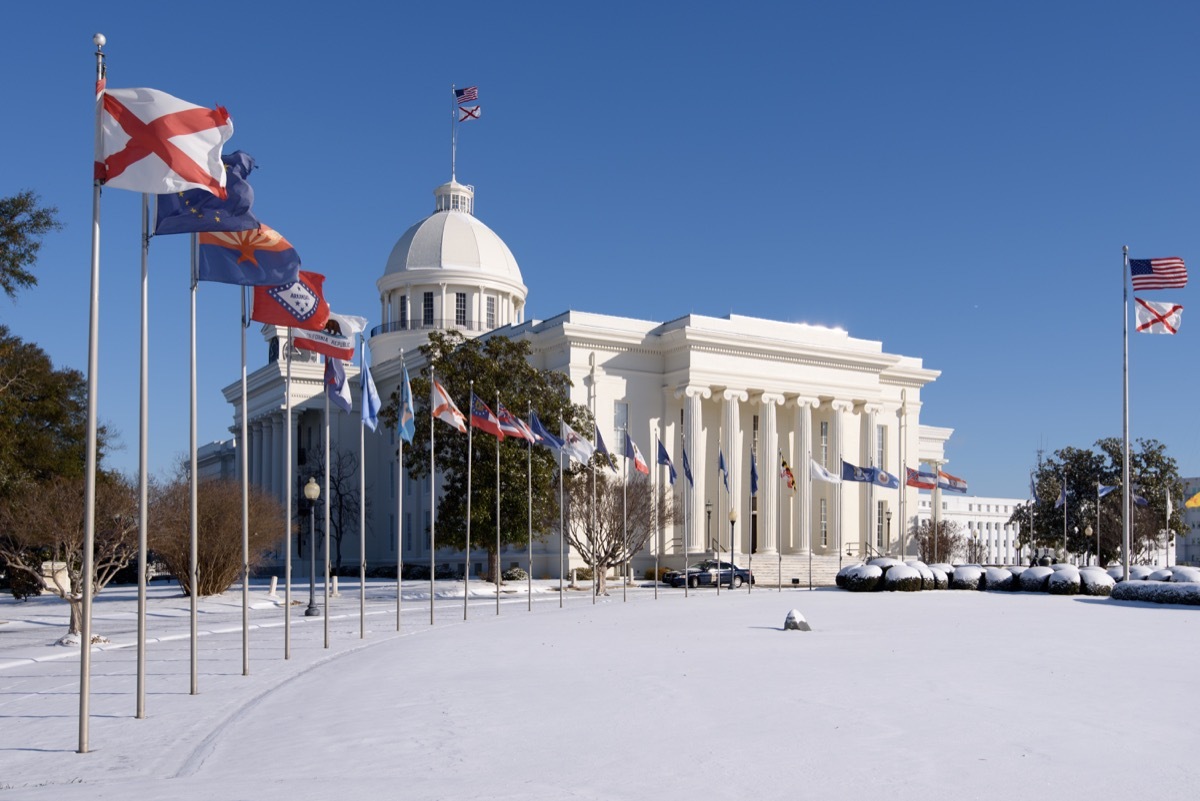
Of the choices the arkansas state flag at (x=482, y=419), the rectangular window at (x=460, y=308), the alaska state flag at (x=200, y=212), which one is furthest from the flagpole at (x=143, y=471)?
the rectangular window at (x=460, y=308)

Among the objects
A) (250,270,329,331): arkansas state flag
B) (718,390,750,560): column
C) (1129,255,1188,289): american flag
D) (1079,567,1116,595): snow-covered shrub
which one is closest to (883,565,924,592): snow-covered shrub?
(1079,567,1116,595): snow-covered shrub

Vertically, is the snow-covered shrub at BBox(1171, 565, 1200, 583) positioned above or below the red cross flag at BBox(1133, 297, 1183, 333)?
below

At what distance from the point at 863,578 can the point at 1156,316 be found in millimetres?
14867

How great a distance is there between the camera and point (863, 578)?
4816 cm

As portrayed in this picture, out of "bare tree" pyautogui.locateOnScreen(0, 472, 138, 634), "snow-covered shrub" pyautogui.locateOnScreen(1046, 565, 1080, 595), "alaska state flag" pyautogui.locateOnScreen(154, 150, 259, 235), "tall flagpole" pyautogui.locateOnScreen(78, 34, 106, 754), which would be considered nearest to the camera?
"tall flagpole" pyautogui.locateOnScreen(78, 34, 106, 754)

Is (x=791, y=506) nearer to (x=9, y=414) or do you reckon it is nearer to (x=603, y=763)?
(x=9, y=414)

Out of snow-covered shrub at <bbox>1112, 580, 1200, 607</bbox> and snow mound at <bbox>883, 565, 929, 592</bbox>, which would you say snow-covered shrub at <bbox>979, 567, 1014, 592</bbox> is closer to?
snow mound at <bbox>883, 565, 929, 592</bbox>

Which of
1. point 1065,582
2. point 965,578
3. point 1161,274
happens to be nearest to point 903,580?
point 965,578

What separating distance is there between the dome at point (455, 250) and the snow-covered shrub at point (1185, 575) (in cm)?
5032

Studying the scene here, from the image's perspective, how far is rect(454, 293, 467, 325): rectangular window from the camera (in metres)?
83.4

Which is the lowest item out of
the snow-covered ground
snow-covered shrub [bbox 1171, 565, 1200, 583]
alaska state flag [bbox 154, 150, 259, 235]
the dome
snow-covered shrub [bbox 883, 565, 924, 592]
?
snow-covered shrub [bbox 883, 565, 924, 592]

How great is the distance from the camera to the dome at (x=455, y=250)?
275 feet

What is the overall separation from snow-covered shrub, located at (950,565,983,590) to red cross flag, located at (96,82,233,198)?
41.1 metres

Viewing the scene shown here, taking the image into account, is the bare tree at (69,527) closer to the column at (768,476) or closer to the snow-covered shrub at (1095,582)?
the snow-covered shrub at (1095,582)
